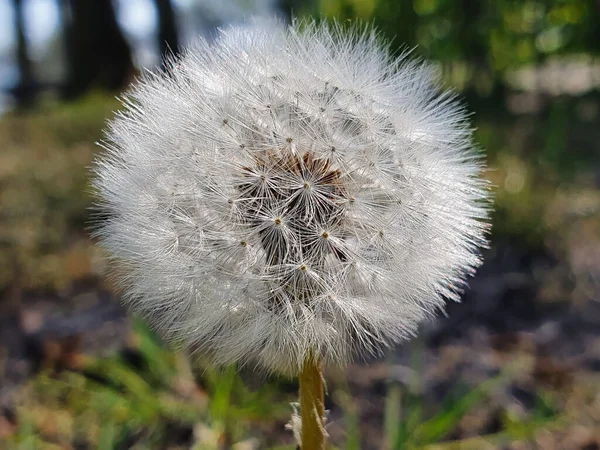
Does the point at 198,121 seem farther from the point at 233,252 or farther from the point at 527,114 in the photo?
the point at 527,114

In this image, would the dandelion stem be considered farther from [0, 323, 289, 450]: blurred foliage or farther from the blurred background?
[0, 323, 289, 450]: blurred foliage

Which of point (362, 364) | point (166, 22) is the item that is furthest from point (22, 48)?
point (362, 364)

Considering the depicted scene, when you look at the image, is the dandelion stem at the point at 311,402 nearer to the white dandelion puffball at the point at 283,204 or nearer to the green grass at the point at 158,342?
the white dandelion puffball at the point at 283,204

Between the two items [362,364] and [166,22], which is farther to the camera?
[166,22]

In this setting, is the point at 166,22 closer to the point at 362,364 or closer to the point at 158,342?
the point at 158,342

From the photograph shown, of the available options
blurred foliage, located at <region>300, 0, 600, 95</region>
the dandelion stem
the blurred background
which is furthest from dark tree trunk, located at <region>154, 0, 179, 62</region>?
the dandelion stem

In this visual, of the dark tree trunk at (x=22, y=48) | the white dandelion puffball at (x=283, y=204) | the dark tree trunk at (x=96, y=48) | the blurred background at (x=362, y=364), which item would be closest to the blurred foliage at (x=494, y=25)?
the blurred background at (x=362, y=364)
